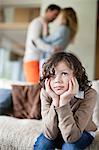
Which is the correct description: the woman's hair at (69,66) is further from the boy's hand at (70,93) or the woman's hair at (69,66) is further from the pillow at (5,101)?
the pillow at (5,101)

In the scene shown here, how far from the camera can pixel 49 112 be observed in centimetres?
A: 143

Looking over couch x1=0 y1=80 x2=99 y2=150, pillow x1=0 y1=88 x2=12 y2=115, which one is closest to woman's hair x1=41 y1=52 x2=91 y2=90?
couch x1=0 y1=80 x2=99 y2=150

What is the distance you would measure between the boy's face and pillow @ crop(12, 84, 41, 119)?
2.76 ft

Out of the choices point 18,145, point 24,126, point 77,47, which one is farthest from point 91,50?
point 18,145

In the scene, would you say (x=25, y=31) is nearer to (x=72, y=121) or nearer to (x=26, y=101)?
(x=26, y=101)

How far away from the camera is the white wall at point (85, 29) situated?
10.2 feet

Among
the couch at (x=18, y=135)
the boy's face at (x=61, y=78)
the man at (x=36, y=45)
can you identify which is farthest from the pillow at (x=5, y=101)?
the boy's face at (x=61, y=78)

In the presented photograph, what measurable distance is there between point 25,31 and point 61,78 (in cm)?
204

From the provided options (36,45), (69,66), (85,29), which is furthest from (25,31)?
(69,66)

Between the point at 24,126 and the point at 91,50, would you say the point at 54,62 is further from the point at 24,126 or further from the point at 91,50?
the point at 91,50

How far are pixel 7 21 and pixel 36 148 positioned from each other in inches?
91.2

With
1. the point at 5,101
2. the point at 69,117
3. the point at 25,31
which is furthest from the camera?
the point at 25,31

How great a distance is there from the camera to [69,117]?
1350 mm

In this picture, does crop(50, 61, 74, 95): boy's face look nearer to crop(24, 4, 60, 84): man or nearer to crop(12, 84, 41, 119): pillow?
crop(12, 84, 41, 119): pillow
